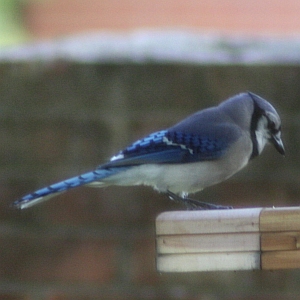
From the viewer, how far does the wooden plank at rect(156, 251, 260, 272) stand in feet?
3.53

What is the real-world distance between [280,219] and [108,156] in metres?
0.80

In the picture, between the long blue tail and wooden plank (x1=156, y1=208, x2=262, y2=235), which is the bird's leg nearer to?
the long blue tail

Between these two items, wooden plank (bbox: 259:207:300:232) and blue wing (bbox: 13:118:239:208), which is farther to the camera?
blue wing (bbox: 13:118:239:208)

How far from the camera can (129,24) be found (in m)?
3.90

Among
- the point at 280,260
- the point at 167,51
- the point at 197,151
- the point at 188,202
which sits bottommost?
the point at 280,260

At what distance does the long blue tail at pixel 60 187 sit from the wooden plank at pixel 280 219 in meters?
0.41

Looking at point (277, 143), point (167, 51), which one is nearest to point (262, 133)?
point (277, 143)

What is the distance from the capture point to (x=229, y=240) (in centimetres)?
109

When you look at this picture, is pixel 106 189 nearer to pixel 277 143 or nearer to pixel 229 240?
pixel 277 143

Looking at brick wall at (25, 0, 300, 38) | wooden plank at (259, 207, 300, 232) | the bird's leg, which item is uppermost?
brick wall at (25, 0, 300, 38)

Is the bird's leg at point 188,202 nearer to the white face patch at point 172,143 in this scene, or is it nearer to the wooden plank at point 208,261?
the white face patch at point 172,143

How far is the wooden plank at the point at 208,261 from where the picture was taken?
108 cm

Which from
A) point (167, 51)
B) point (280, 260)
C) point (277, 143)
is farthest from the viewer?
point (167, 51)

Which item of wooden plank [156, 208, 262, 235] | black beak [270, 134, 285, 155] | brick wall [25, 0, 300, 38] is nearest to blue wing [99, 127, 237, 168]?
black beak [270, 134, 285, 155]
